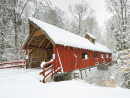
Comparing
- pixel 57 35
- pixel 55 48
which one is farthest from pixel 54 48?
pixel 57 35

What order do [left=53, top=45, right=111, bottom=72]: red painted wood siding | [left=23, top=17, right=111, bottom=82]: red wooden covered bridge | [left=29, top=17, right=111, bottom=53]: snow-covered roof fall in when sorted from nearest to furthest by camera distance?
[left=29, top=17, right=111, bottom=53]: snow-covered roof, [left=23, top=17, right=111, bottom=82]: red wooden covered bridge, [left=53, top=45, right=111, bottom=72]: red painted wood siding

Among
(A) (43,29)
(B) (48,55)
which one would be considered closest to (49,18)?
(B) (48,55)

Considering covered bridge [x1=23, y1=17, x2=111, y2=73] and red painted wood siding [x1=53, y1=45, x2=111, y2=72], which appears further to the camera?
red painted wood siding [x1=53, y1=45, x2=111, y2=72]

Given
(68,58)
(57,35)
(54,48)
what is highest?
(57,35)

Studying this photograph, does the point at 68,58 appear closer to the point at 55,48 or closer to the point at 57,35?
the point at 55,48

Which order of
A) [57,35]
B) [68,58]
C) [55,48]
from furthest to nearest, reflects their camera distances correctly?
[68,58] < [57,35] < [55,48]

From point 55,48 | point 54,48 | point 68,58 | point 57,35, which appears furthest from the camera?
point 68,58

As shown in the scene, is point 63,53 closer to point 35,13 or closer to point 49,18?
point 35,13

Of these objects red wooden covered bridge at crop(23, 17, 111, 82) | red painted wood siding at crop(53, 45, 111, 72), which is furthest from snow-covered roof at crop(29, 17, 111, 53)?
red painted wood siding at crop(53, 45, 111, 72)

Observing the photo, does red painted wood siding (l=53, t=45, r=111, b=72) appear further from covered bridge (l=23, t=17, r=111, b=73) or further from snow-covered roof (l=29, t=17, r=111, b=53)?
snow-covered roof (l=29, t=17, r=111, b=53)

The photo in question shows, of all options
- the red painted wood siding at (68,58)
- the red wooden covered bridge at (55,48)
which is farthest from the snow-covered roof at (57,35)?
the red painted wood siding at (68,58)

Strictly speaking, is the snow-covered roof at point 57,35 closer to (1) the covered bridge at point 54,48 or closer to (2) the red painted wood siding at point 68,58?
(1) the covered bridge at point 54,48

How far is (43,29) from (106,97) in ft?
22.0

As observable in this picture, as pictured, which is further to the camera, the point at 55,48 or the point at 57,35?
the point at 57,35
